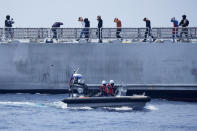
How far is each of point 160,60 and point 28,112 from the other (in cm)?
1076

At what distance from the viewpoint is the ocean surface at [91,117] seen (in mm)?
57588

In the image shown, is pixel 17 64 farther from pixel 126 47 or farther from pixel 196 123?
pixel 196 123

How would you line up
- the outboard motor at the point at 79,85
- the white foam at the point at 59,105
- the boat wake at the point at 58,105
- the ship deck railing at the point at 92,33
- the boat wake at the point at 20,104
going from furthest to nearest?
the ship deck railing at the point at 92,33, the boat wake at the point at 20,104, the white foam at the point at 59,105, the outboard motor at the point at 79,85, the boat wake at the point at 58,105

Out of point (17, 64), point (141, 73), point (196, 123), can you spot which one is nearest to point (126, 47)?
point (141, 73)

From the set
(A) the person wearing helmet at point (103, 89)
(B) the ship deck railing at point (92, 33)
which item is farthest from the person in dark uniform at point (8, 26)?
(A) the person wearing helmet at point (103, 89)

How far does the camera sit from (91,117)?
200 feet

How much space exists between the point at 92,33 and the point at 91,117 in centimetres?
Result: 1036

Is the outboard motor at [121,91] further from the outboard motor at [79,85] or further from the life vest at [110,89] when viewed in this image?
the outboard motor at [79,85]

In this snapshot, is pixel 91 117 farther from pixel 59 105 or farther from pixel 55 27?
pixel 55 27

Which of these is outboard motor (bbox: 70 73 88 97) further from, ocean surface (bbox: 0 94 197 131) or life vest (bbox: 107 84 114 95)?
life vest (bbox: 107 84 114 95)

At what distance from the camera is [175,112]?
62.8 m

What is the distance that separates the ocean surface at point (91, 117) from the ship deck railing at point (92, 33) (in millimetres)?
4030

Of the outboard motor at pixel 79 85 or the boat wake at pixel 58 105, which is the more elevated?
the outboard motor at pixel 79 85

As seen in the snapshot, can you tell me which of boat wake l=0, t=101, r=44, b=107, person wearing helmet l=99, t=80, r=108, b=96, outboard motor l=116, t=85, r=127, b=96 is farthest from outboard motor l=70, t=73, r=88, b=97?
boat wake l=0, t=101, r=44, b=107
